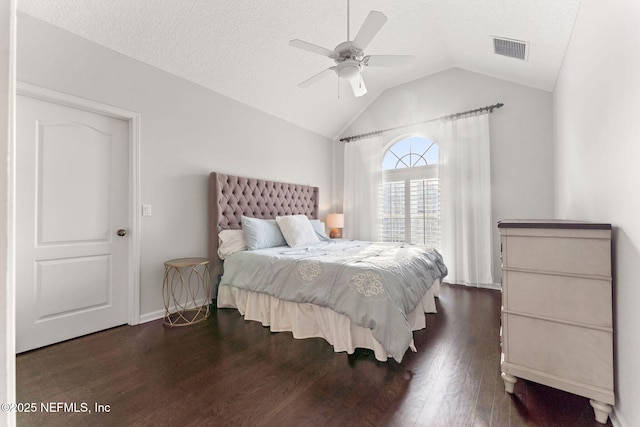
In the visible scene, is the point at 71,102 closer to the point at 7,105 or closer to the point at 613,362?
the point at 7,105

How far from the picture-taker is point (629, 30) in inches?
46.6

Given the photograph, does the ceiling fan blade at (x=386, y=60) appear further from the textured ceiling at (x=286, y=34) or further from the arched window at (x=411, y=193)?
the arched window at (x=411, y=193)

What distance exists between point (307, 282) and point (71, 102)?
8.14 feet

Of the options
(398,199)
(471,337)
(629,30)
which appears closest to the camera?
(629,30)

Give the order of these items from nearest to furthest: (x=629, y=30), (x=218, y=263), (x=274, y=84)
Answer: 1. (x=629, y=30)
2. (x=218, y=263)
3. (x=274, y=84)

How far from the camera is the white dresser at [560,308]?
1314mm

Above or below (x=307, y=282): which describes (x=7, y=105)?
above

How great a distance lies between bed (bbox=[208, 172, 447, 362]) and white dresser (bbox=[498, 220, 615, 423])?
24.7 inches

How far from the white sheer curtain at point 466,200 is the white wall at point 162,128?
2.78 m

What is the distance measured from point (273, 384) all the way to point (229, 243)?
181 cm

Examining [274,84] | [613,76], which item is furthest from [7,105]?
[274,84]

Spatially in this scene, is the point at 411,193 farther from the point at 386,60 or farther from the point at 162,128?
the point at 162,128

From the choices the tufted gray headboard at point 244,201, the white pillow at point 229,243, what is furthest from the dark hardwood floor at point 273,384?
the tufted gray headboard at point 244,201

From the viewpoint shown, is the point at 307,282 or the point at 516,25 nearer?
the point at 307,282
